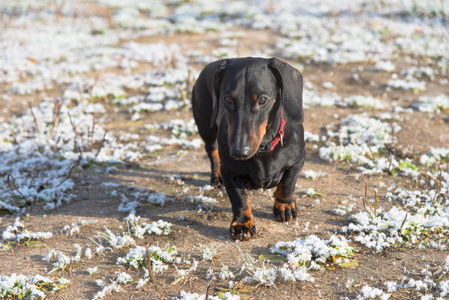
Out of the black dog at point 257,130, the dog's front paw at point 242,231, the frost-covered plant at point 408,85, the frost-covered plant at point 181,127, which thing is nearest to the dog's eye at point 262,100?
the black dog at point 257,130

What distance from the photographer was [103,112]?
8.49m

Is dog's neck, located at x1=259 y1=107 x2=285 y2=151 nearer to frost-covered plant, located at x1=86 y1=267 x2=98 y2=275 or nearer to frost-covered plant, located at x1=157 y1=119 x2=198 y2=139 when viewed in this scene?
frost-covered plant, located at x1=86 y1=267 x2=98 y2=275

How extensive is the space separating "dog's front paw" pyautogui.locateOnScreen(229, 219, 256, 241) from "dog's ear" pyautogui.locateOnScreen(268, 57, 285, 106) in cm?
126

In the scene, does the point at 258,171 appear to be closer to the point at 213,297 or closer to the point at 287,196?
the point at 287,196

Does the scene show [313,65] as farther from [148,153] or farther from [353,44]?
[148,153]

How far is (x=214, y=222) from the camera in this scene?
181 inches

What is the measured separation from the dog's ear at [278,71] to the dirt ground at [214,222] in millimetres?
1405

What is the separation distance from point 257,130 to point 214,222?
1402mm

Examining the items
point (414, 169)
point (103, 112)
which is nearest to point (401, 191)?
point (414, 169)

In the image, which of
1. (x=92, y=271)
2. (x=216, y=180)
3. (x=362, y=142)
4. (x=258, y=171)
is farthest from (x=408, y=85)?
(x=92, y=271)

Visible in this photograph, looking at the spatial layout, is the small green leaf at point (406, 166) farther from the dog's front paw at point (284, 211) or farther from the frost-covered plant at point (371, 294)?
the frost-covered plant at point (371, 294)

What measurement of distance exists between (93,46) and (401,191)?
11563 mm

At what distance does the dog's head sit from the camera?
11.6ft

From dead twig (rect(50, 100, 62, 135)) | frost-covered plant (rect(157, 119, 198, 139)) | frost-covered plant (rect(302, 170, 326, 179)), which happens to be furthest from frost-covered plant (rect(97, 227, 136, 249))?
dead twig (rect(50, 100, 62, 135))
